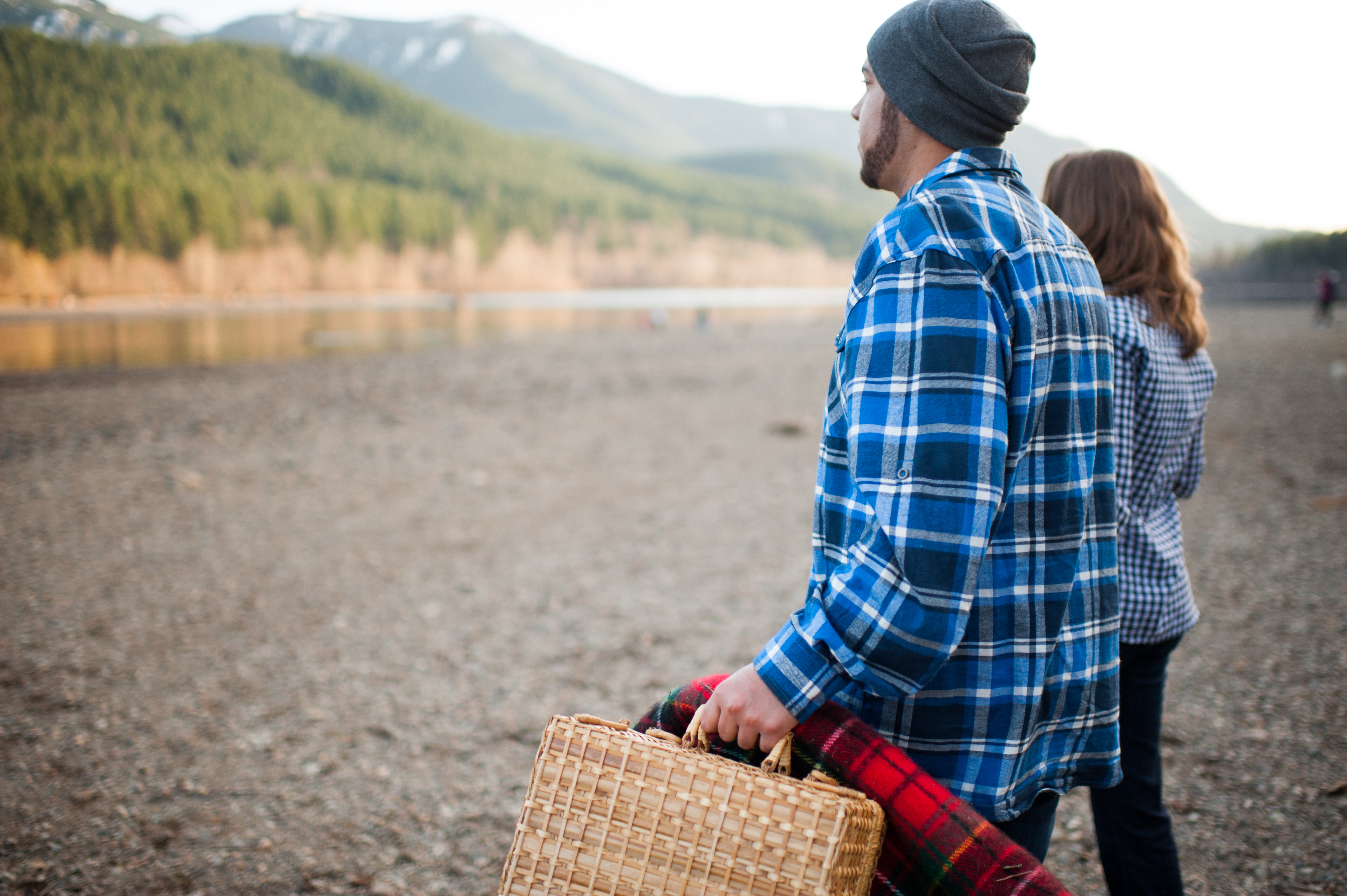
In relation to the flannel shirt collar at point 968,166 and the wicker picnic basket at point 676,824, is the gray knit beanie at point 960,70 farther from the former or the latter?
the wicker picnic basket at point 676,824

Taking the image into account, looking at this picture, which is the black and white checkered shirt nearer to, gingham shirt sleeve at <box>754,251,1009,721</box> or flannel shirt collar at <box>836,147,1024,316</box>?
flannel shirt collar at <box>836,147,1024,316</box>

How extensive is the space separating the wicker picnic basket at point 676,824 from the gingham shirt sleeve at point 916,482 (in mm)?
179

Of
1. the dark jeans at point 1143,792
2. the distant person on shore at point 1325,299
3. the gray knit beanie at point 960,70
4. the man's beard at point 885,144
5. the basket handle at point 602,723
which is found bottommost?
the dark jeans at point 1143,792

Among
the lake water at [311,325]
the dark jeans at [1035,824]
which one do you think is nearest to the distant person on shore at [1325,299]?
the lake water at [311,325]

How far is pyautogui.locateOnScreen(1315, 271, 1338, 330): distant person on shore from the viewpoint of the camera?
26344mm

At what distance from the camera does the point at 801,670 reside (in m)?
1.24

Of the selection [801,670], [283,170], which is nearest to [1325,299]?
[801,670]

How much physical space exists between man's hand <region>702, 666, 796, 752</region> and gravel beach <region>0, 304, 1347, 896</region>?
2.20m

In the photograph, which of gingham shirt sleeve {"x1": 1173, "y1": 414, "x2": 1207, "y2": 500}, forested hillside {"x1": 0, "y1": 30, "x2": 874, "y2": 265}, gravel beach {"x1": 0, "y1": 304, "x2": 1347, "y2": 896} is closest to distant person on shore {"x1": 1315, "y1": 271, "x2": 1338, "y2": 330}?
gravel beach {"x1": 0, "y1": 304, "x2": 1347, "y2": 896}

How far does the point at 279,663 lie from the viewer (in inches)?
191

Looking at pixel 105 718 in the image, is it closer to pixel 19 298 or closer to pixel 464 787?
pixel 464 787

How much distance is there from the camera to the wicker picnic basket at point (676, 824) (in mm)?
1178

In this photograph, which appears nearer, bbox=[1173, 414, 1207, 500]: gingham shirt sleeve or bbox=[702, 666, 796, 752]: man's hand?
bbox=[702, 666, 796, 752]: man's hand

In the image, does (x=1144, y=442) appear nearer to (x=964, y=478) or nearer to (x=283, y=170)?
(x=964, y=478)
